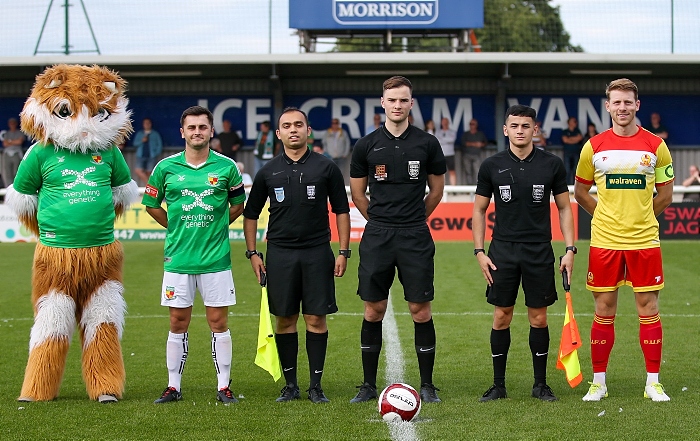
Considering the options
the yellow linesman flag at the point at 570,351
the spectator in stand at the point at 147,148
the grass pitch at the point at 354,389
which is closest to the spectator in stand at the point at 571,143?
the spectator in stand at the point at 147,148

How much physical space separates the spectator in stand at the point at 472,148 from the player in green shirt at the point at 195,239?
54.8ft

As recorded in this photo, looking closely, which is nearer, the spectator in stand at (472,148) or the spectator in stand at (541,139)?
the spectator in stand at (541,139)

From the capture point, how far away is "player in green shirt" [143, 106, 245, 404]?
20.8 feet

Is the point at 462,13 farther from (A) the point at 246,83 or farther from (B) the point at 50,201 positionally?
(B) the point at 50,201

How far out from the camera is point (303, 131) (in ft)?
21.0

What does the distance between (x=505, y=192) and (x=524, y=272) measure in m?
0.54

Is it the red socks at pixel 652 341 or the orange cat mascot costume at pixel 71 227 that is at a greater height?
the orange cat mascot costume at pixel 71 227

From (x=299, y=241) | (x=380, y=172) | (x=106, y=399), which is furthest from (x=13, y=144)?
(x=380, y=172)

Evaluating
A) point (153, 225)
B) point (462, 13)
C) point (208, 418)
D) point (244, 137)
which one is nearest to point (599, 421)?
point (208, 418)

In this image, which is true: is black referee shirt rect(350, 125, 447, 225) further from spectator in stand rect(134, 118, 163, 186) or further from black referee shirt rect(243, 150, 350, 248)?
spectator in stand rect(134, 118, 163, 186)

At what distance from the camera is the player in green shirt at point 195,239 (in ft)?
20.8

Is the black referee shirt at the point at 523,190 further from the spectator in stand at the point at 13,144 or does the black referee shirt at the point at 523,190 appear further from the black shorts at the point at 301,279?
the spectator in stand at the point at 13,144

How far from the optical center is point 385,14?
867 inches

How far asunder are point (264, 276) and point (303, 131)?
1.00m
